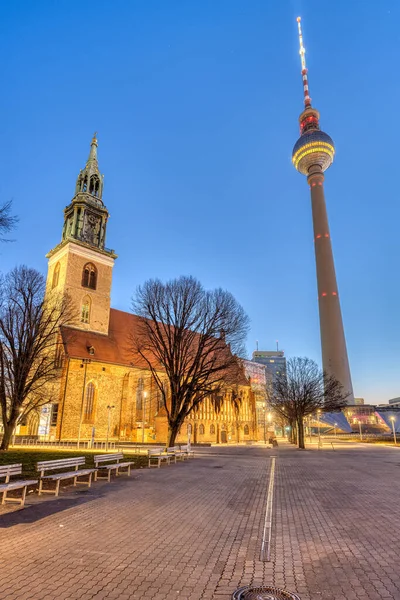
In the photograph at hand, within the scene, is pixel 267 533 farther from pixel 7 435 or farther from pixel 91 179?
pixel 91 179

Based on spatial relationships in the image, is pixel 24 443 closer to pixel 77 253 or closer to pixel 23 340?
pixel 23 340

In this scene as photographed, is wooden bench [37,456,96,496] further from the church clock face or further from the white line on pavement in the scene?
the church clock face

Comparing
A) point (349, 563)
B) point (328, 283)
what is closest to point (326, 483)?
point (349, 563)

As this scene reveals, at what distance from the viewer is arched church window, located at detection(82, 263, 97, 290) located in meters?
49.8

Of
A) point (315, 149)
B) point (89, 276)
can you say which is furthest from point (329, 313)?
point (89, 276)

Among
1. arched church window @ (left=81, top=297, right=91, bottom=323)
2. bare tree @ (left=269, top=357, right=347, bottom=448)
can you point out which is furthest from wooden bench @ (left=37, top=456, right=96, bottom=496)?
arched church window @ (left=81, top=297, right=91, bottom=323)

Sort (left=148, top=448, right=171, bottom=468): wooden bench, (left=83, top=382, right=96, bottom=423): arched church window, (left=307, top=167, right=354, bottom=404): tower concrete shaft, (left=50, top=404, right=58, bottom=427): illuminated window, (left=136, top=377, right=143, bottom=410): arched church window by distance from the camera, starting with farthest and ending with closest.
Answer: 1. (left=307, top=167, right=354, bottom=404): tower concrete shaft
2. (left=136, top=377, right=143, bottom=410): arched church window
3. (left=83, top=382, right=96, bottom=423): arched church window
4. (left=50, top=404, right=58, bottom=427): illuminated window
5. (left=148, top=448, right=171, bottom=468): wooden bench

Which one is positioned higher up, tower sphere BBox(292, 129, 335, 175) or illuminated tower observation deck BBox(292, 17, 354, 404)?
tower sphere BBox(292, 129, 335, 175)

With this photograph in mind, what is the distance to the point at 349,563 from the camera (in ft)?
16.9

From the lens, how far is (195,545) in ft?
19.8

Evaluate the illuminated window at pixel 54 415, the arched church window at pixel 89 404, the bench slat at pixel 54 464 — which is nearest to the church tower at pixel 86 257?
the arched church window at pixel 89 404

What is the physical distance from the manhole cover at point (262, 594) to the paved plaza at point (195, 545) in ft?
0.51

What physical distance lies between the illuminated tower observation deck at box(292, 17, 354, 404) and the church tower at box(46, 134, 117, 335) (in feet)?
193

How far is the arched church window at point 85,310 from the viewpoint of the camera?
48.7m
